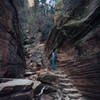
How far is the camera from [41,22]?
18.5m

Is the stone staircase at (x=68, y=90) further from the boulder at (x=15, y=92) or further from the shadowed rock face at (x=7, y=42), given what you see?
the shadowed rock face at (x=7, y=42)

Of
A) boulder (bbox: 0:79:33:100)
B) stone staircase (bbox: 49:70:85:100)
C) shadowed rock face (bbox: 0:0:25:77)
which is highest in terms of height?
shadowed rock face (bbox: 0:0:25:77)

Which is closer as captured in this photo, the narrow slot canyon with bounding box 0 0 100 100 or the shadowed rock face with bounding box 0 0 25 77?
the narrow slot canyon with bounding box 0 0 100 100

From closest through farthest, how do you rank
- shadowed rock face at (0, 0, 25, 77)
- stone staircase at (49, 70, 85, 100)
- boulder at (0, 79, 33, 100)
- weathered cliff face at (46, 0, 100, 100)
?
boulder at (0, 79, 33, 100)
weathered cliff face at (46, 0, 100, 100)
stone staircase at (49, 70, 85, 100)
shadowed rock face at (0, 0, 25, 77)

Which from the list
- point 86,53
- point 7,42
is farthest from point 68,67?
point 7,42

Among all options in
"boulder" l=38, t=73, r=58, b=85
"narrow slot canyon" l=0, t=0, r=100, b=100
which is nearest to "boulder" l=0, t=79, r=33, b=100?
"narrow slot canyon" l=0, t=0, r=100, b=100

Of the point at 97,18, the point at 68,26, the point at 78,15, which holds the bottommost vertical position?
the point at 97,18

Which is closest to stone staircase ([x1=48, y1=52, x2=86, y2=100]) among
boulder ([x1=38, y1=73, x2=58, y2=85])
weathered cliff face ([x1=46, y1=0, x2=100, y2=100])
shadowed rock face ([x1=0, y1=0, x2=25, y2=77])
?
weathered cliff face ([x1=46, y1=0, x2=100, y2=100])

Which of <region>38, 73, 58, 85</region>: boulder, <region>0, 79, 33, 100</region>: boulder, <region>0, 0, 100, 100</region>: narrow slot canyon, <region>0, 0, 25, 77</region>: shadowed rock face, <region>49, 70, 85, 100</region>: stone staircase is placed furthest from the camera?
<region>38, 73, 58, 85</region>: boulder

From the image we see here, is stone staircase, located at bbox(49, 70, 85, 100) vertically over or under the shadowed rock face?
under

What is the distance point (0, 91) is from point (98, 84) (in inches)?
163

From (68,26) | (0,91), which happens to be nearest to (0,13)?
(0,91)

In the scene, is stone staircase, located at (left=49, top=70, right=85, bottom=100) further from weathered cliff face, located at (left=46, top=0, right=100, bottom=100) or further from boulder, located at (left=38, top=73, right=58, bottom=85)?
boulder, located at (left=38, top=73, right=58, bottom=85)

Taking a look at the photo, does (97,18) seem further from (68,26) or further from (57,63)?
(57,63)
